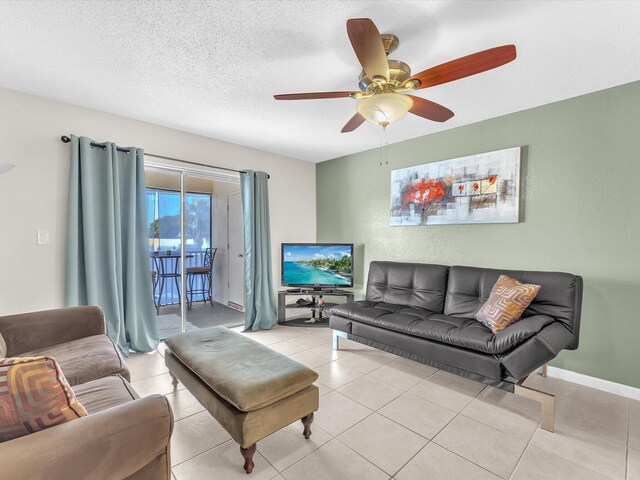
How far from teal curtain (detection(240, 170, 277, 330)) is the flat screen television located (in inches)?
11.7

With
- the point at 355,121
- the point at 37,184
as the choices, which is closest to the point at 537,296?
the point at 355,121

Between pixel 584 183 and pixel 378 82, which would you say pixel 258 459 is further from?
pixel 584 183

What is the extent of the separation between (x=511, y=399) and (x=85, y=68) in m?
3.96

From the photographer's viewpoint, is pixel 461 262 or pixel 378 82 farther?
pixel 461 262

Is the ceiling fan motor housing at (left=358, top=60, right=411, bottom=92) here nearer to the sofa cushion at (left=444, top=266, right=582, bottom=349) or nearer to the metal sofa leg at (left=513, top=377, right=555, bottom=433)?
the sofa cushion at (left=444, top=266, right=582, bottom=349)

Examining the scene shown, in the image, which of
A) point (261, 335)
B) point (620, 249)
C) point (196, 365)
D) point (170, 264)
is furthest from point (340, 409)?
point (170, 264)

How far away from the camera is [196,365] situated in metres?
1.94

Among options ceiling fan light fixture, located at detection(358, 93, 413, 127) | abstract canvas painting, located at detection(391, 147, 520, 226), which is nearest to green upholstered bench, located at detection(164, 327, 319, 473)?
ceiling fan light fixture, located at detection(358, 93, 413, 127)

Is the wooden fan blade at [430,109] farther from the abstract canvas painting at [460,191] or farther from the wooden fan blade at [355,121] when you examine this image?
the abstract canvas painting at [460,191]

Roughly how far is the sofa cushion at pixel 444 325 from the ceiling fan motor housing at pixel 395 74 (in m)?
1.82

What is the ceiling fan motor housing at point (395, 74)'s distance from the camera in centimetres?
188

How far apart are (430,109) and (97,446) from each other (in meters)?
2.43

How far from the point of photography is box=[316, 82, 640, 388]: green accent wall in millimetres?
2410

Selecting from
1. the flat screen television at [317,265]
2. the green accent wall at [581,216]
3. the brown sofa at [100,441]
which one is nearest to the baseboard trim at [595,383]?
the green accent wall at [581,216]
